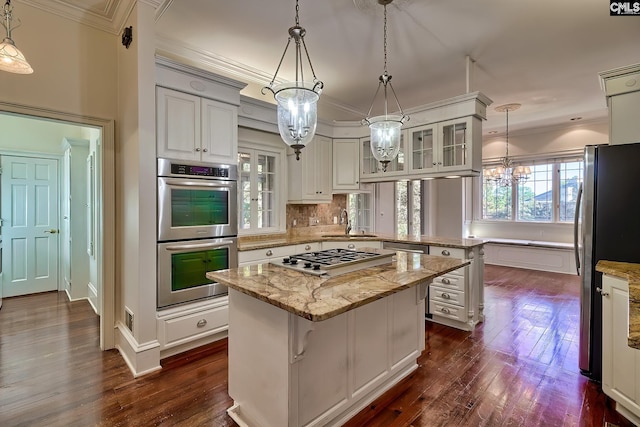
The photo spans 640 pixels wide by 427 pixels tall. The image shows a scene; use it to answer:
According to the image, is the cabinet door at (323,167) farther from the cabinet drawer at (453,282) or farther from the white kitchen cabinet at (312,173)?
the cabinet drawer at (453,282)

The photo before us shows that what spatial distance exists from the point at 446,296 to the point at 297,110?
2.74 metres

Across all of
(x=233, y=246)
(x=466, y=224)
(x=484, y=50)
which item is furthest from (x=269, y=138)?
(x=466, y=224)

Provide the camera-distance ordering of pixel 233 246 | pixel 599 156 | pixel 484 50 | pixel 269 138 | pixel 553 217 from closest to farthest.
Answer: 1. pixel 599 156
2. pixel 233 246
3. pixel 484 50
4. pixel 269 138
5. pixel 553 217

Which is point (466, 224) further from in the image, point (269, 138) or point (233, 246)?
point (233, 246)

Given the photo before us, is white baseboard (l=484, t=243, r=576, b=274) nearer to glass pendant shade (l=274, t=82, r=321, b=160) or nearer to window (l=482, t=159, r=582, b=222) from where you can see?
window (l=482, t=159, r=582, b=222)

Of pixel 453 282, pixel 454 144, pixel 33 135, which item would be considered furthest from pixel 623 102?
pixel 33 135

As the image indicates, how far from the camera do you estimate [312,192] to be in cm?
443

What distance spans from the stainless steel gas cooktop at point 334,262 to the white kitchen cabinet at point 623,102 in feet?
6.96

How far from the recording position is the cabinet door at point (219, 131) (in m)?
2.92

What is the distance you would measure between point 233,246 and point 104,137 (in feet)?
5.07

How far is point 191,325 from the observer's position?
111 inches

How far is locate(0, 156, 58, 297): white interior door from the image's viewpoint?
4273 millimetres

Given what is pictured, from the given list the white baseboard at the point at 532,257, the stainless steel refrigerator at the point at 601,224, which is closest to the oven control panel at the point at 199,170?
the stainless steel refrigerator at the point at 601,224

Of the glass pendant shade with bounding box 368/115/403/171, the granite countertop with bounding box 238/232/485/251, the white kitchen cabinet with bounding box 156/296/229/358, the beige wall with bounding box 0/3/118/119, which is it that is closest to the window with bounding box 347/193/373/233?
the granite countertop with bounding box 238/232/485/251
